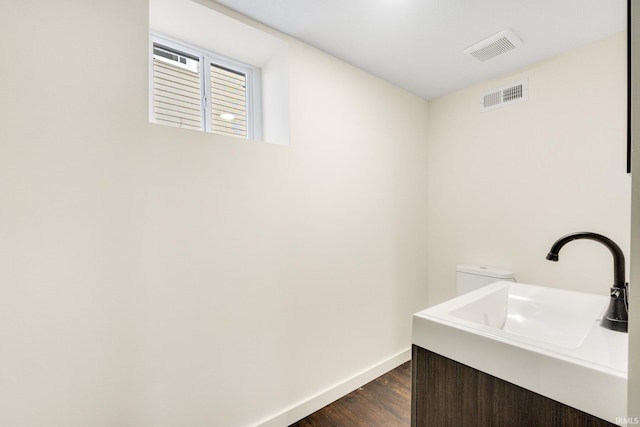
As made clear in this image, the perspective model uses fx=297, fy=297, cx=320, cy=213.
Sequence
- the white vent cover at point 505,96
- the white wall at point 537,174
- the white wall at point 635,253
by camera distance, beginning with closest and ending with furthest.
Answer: the white wall at point 635,253 → the white wall at point 537,174 → the white vent cover at point 505,96

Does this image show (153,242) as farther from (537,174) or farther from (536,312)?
(537,174)

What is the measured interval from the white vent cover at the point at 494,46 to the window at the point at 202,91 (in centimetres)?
141

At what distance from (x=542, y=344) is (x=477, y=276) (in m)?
1.60

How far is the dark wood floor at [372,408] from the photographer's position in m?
1.76

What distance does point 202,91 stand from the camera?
174 centimetres

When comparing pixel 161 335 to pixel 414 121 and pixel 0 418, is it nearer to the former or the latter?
pixel 0 418

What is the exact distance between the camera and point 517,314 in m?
1.36

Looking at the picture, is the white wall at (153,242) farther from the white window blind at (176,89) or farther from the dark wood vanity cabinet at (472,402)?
the dark wood vanity cabinet at (472,402)

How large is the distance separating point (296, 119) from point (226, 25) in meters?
0.60

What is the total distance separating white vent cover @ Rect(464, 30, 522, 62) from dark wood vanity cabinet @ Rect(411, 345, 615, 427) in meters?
1.82

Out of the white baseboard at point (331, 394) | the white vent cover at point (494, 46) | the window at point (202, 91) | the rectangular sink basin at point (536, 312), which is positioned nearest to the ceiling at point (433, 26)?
the white vent cover at point (494, 46)

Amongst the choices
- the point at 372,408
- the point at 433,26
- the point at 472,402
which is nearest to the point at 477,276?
the point at 372,408

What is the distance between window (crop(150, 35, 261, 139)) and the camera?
1613mm

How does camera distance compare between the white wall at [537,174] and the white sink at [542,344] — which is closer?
the white sink at [542,344]
